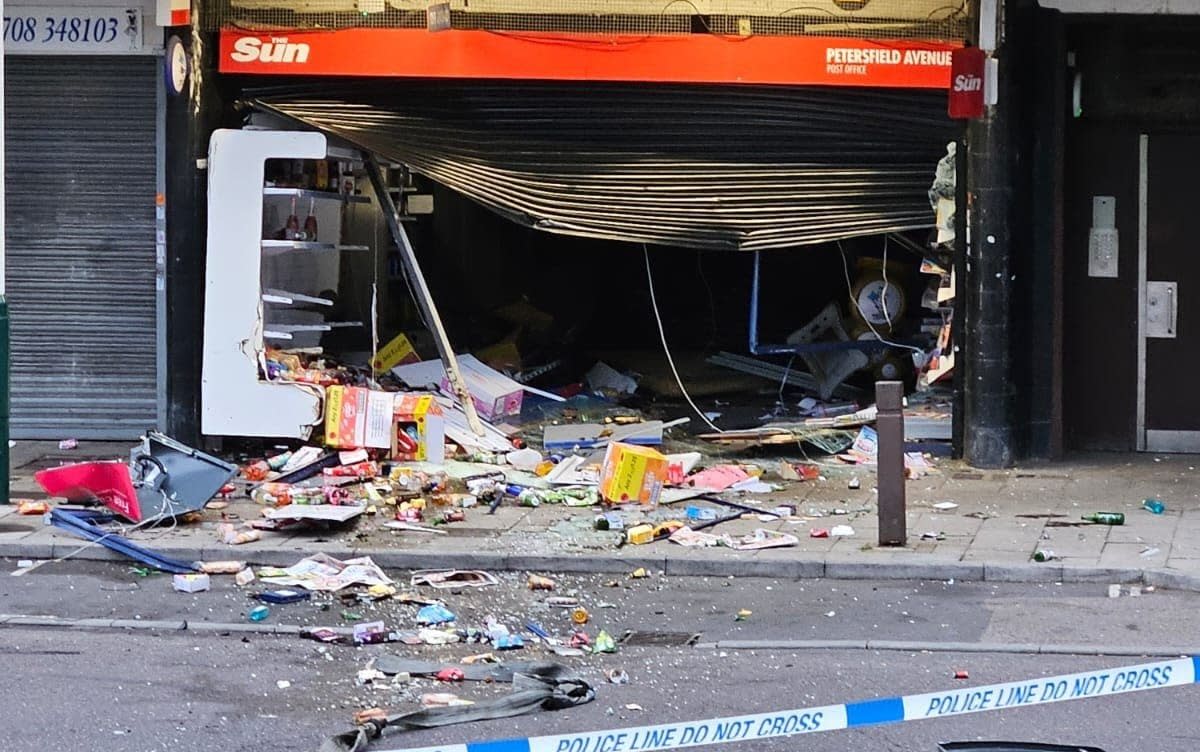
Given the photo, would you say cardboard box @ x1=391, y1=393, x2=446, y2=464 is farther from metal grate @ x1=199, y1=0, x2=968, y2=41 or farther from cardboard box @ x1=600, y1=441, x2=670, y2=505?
metal grate @ x1=199, y1=0, x2=968, y2=41

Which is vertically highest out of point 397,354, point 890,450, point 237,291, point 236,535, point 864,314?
point 237,291

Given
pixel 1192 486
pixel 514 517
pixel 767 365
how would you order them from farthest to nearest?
pixel 767 365 < pixel 1192 486 < pixel 514 517

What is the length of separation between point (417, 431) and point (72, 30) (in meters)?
4.54

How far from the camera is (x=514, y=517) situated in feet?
36.9

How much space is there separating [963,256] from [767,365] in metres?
4.15

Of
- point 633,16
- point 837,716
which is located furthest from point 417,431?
point 837,716

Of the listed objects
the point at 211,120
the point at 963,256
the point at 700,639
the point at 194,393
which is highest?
the point at 211,120

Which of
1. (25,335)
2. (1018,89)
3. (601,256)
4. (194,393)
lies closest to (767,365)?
(601,256)

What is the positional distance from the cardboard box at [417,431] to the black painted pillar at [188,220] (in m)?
1.72

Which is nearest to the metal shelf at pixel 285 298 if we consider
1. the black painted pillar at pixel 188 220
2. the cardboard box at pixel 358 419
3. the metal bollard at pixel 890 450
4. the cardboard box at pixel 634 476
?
the black painted pillar at pixel 188 220

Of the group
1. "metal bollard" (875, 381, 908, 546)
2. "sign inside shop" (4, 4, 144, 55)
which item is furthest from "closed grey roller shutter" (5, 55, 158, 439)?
"metal bollard" (875, 381, 908, 546)

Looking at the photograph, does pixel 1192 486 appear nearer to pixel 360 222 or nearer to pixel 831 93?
pixel 831 93

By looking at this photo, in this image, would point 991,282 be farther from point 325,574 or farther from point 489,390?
point 325,574

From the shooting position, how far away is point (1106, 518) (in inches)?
424
